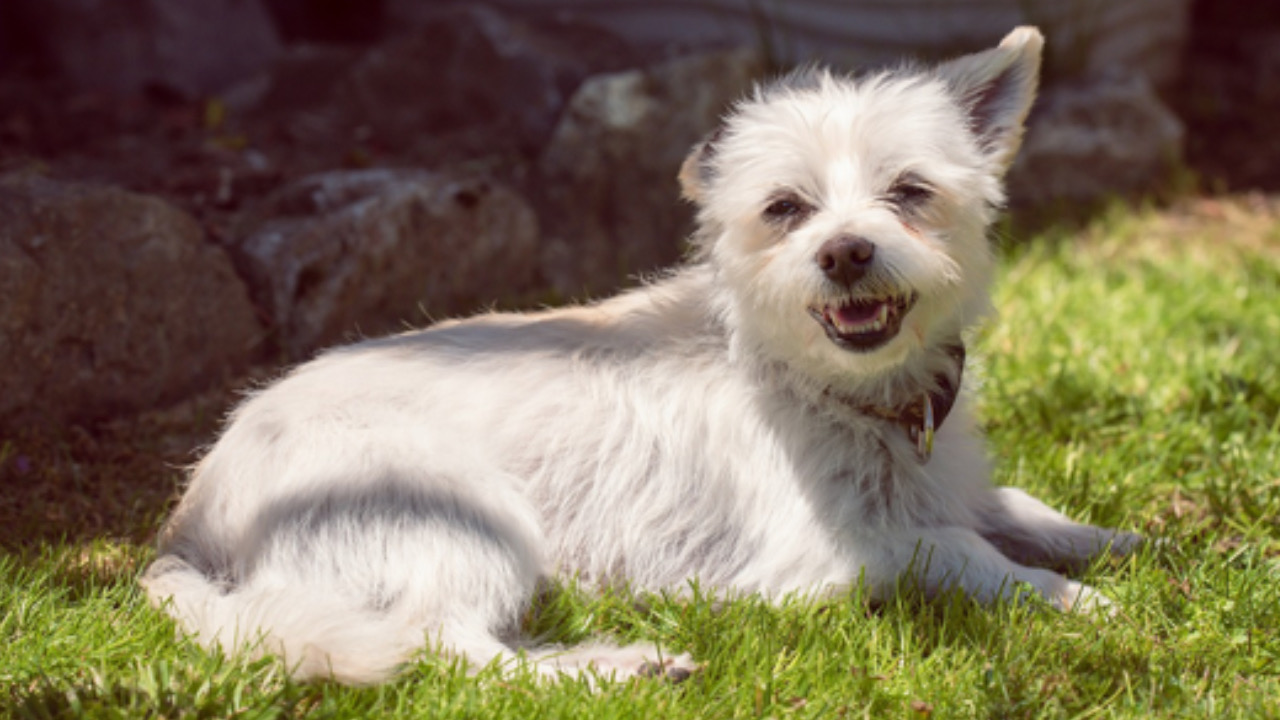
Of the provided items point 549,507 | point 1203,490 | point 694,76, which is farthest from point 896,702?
point 694,76

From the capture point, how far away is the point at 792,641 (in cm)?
317

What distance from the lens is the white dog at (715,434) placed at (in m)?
3.22

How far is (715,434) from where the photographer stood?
361 centimetres

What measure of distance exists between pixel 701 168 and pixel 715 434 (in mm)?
773

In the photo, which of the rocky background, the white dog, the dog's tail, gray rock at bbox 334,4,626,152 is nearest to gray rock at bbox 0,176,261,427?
the rocky background

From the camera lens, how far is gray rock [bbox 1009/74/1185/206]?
714 cm

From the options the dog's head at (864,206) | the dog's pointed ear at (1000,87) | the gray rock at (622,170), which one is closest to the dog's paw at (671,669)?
the dog's head at (864,206)

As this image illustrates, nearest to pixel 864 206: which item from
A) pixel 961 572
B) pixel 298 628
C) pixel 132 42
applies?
pixel 961 572

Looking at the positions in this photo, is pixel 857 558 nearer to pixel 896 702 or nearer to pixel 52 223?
pixel 896 702

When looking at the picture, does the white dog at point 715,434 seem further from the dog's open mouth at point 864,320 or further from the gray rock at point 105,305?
the gray rock at point 105,305

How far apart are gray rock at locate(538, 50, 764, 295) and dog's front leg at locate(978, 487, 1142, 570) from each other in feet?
8.96

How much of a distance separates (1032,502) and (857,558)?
81cm

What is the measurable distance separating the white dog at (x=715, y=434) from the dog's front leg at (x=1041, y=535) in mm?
10

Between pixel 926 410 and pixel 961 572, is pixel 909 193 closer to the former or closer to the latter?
pixel 926 410
